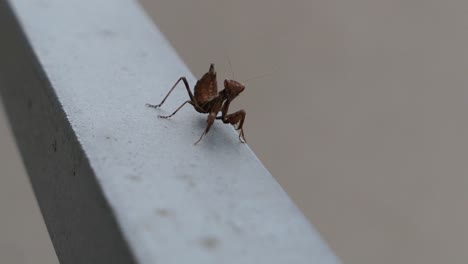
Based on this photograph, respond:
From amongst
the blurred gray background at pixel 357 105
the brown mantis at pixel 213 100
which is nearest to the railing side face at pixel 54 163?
the brown mantis at pixel 213 100

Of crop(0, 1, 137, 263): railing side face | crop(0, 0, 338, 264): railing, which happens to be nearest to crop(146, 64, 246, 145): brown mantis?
crop(0, 0, 338, 264): railing

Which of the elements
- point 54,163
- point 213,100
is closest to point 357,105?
point 213,100

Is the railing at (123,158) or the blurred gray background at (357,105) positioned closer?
the railing at (123,158)

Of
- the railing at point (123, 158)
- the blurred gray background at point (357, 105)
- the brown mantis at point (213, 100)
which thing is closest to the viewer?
the railing at point (123, 158)

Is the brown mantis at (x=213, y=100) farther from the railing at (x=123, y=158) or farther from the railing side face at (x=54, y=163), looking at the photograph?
the railing side face at (x=54, y=163)

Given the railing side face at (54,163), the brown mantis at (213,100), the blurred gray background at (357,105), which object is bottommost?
the blurred gray background at (357,105)

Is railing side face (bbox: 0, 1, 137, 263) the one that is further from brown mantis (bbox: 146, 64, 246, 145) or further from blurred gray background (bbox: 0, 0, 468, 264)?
blurred gray background (bbox: 0, 0, 468, 264)

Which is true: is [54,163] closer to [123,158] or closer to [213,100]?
Answer: [123,158]
